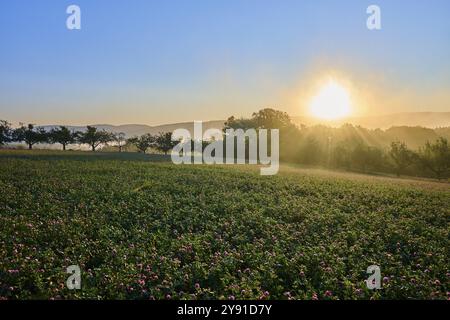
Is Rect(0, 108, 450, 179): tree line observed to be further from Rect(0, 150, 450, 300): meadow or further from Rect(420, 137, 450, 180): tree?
Rect(0, 150, 450, 300): meadow

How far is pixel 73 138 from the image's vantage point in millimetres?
118125

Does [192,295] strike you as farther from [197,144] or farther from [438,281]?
[197,144]

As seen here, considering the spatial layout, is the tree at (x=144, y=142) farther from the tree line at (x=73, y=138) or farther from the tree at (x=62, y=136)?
the tree at (x=62, y=136)

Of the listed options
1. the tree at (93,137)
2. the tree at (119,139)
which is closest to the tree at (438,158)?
the tree at (93,137)

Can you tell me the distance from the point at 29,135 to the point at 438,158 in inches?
4267

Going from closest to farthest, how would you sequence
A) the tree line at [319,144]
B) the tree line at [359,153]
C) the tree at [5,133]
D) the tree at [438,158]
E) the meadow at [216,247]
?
the meadow at [216,247] → the tree at [438,158] → the tree line at [359,153] → the tree line at [319,144] → the tree at [5,133]

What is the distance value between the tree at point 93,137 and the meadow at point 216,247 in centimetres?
10387

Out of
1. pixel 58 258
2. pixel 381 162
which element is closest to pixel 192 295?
pixel 58 258

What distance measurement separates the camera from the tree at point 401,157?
66.8 meters

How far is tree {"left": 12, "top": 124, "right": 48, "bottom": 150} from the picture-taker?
109m

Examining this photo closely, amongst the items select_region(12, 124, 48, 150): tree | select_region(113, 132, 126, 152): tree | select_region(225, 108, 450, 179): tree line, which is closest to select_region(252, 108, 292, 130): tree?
select_region(225, 108, 450, 179): tree line

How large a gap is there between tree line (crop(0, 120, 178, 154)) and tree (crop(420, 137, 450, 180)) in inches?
2968

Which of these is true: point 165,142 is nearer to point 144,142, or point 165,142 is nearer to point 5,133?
point 144,142
